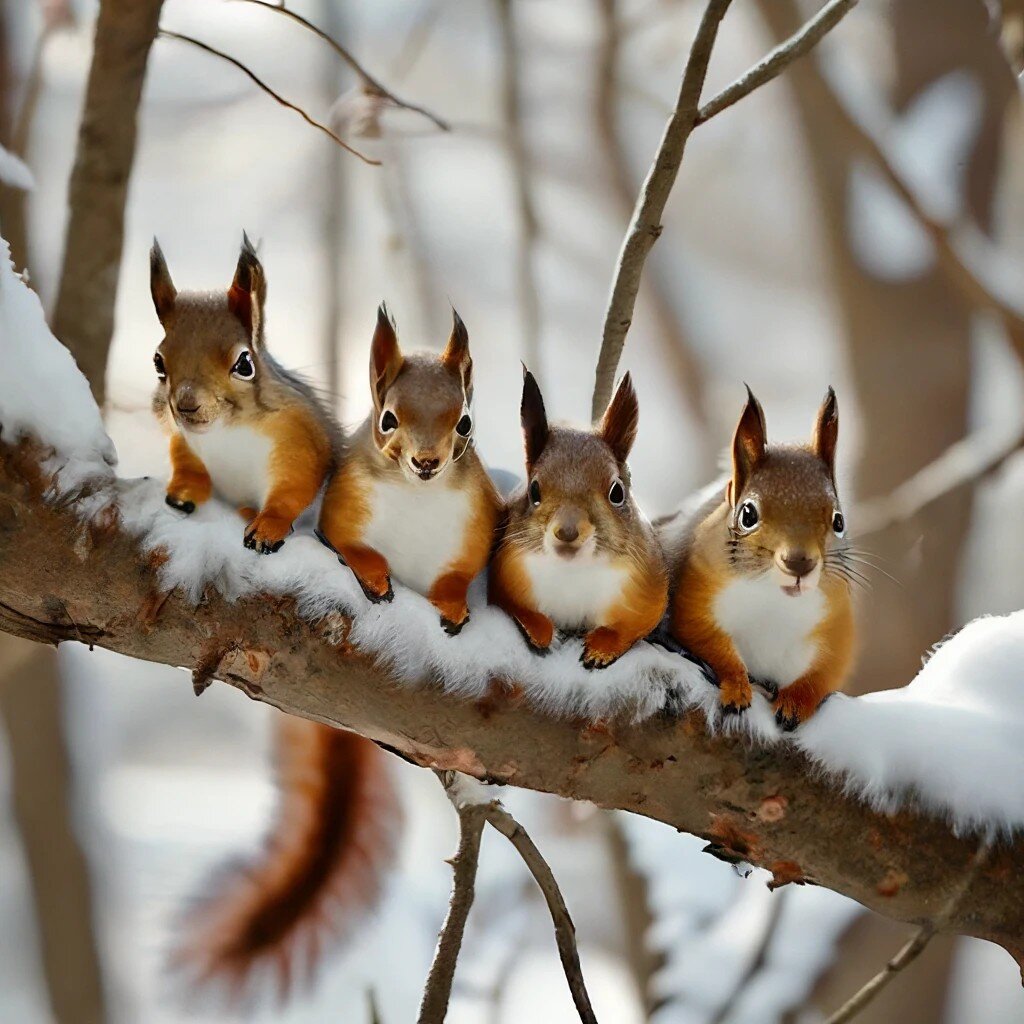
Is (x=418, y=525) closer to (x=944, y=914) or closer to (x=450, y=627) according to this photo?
(x=450, y=627)

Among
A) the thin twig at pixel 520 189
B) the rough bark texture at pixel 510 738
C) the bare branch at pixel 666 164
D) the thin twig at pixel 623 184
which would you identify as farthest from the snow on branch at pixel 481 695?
the thin twig at pixel 623 184

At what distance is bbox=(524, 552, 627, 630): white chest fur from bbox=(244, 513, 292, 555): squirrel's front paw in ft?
0.88

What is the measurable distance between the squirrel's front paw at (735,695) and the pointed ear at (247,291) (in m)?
0.65

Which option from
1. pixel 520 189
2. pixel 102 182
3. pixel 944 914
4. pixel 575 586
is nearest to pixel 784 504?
pixel 575 586

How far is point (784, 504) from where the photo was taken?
1.24 meters

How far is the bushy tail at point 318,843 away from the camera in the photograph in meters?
1.56

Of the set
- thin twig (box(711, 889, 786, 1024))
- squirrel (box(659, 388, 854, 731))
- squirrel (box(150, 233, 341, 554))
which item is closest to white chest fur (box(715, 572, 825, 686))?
squirrel (box(659, 388, 854, 731))

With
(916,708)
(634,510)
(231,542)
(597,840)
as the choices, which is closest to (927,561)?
(597,840)

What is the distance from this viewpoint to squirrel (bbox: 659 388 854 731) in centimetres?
125

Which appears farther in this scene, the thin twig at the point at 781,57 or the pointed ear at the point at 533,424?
the thin twig at the point at 781,57

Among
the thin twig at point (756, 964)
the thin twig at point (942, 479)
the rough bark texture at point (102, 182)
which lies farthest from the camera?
the thin twig at point (942, 479)

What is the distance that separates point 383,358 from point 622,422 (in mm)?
285

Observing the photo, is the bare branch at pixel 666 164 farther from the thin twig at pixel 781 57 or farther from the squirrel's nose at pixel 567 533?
the squirrel's nose at pixel 567 533

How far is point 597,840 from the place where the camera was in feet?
14.4
